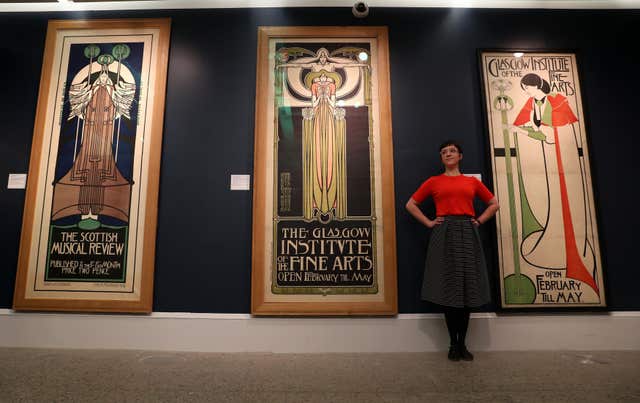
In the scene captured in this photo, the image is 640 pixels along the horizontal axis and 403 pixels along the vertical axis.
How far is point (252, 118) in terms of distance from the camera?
2518 mm

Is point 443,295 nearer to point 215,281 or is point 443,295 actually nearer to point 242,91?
point 215,281

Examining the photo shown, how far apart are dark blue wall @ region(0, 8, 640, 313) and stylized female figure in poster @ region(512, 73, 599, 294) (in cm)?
15

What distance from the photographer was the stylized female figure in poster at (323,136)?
2395 millimetres

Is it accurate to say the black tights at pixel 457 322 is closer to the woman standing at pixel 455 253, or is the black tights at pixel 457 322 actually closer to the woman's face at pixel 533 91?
the woman standing at pixel 455 253

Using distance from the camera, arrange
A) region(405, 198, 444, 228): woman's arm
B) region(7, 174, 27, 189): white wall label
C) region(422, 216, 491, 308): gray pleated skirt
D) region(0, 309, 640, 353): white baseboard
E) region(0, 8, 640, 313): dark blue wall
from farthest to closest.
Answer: region(7, 174, 27, 189): white wall label
region(0, 8, 640, 313): dark blue wall
region(0, 309, 640, 353): white baseboard
region(405, 198, 444, 228): woman's arm
region(422, 216, 491, 308): gray pleated skirt

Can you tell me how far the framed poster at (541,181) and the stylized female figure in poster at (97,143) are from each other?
293 cm

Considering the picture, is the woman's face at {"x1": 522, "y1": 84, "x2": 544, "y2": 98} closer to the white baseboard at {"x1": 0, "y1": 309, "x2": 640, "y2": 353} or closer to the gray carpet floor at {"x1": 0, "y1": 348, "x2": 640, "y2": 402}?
the white baseboard at {"x1": 0, "y1": 309, "x2": 640, "y2": 353}

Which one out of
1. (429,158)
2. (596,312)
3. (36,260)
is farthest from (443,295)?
(36,260)

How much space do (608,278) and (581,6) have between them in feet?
7.29

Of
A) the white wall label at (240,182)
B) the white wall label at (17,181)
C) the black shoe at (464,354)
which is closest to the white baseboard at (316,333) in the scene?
the black shoe at (464,354)

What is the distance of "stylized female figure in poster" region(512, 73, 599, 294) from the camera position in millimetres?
2322

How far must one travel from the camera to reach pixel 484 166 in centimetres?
244

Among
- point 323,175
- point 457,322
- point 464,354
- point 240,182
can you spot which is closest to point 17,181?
point 240,182

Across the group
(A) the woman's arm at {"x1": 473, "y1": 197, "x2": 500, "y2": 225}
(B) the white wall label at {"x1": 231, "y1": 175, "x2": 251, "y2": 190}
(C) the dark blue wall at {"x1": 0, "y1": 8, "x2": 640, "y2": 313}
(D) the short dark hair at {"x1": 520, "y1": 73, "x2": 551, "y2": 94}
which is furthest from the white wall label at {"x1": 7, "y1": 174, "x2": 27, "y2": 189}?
(D) the short dark hair at {"x1": 520, "y1": 73, "x2": 551, "y2": 94}
